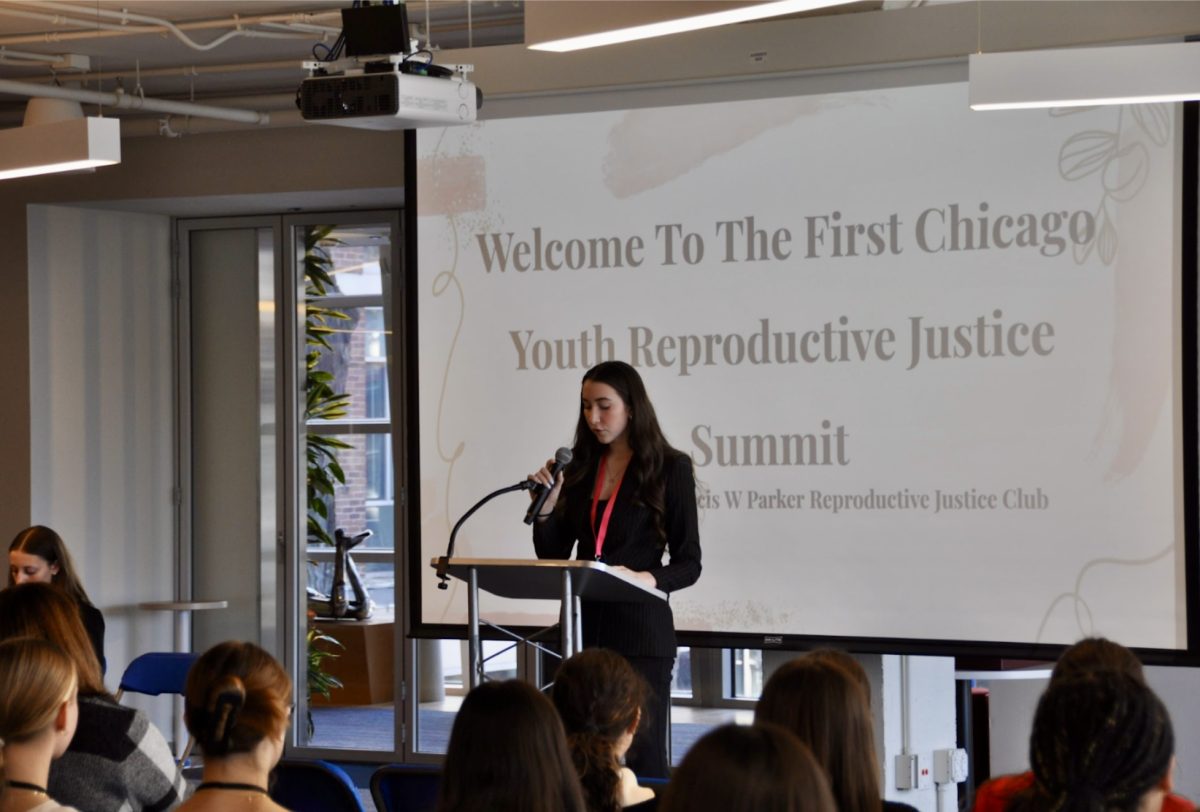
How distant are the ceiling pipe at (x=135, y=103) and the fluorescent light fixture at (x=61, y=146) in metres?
1.03

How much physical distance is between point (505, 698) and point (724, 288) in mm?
3503

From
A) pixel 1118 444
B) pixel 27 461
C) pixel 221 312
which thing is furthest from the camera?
pixel 221 312

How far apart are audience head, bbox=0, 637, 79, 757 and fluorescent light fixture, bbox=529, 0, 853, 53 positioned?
167 centimetres

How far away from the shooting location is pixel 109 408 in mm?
7352

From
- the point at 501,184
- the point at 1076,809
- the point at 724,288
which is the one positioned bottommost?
the point at 1076,809

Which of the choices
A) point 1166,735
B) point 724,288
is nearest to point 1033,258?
point 724,288

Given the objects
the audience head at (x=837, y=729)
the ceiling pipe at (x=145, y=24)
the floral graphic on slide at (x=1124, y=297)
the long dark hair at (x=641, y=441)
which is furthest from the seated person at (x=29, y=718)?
the ceiling pipe at (x=145, y=24)

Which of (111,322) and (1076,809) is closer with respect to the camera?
(1076,809)

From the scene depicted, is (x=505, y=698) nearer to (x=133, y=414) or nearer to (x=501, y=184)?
(x=501, y=184)

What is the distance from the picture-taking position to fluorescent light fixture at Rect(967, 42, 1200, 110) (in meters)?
4.12

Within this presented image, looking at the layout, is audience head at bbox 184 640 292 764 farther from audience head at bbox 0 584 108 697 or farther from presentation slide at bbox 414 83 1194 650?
presentation slide at bbox 414 83 1194 650

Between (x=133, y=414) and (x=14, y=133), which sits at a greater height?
(x=14, y=133)

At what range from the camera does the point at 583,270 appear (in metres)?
5.56

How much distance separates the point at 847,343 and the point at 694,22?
7.36ft
